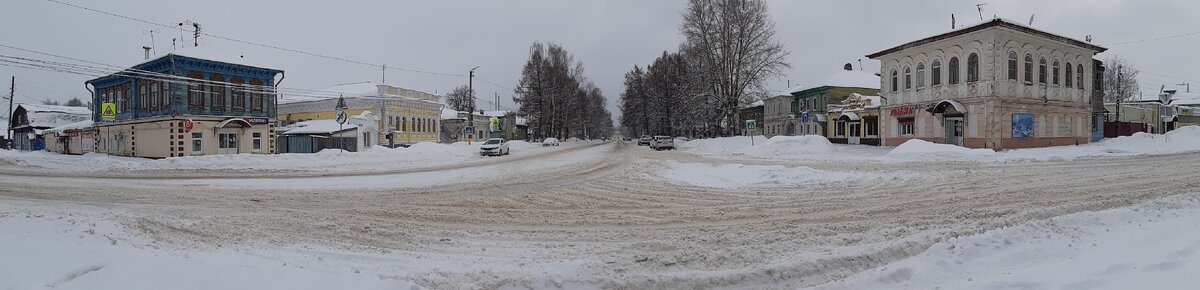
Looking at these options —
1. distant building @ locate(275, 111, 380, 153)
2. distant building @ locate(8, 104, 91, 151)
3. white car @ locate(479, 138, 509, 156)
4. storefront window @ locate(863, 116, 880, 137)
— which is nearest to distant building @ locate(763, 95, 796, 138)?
storefront window @ locate(863, 116, 880, 137)

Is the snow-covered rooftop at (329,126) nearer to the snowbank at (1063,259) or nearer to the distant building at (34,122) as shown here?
the distant building at (34,122)

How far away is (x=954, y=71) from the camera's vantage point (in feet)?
100

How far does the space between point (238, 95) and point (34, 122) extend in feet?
121

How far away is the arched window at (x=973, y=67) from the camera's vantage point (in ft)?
95.8

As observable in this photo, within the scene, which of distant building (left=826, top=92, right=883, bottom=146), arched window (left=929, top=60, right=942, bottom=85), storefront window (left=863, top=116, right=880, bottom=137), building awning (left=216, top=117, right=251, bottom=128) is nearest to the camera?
arched window (left=929, top=60, right=942, bottom=85)

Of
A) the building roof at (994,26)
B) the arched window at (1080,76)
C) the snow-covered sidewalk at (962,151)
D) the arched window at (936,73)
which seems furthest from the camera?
the arched window at (1080,76)

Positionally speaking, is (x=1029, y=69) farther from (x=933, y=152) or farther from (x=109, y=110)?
(x=109, y=110)

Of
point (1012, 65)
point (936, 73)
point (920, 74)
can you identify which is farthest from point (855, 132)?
point (1012, 65)

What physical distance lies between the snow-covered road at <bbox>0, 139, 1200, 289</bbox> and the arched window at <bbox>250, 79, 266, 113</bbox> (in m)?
20.3

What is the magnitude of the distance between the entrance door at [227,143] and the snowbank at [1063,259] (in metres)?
36.6

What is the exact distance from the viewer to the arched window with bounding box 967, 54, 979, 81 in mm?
29203

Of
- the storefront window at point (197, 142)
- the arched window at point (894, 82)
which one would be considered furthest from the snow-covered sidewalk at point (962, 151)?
the storefront window at point (197, 142)

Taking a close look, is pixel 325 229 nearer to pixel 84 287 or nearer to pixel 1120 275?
pixel 84 287

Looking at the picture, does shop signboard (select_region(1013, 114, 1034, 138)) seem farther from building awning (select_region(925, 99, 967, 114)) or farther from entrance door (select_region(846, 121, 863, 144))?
entrance door (select_region(846, 121, 863, 144))
